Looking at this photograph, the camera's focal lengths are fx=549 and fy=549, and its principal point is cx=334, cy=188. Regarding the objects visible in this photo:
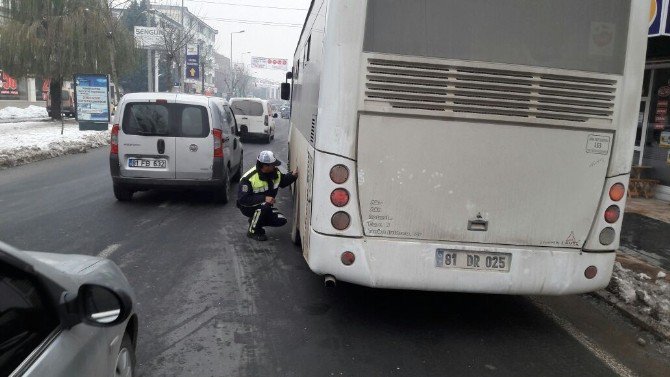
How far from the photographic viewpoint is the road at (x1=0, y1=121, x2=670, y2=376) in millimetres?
4035

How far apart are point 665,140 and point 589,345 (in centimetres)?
858

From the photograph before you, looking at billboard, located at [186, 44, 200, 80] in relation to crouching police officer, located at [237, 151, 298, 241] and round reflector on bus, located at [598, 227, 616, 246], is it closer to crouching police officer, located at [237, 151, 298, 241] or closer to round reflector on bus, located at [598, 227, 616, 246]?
crouching police officer, located at [237, 151, 298, 241]

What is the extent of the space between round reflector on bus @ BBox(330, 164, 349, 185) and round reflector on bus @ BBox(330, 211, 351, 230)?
0.82 feet

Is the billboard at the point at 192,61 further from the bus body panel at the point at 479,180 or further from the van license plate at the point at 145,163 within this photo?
the bus body panel at the point at 479,180

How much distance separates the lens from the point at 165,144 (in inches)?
365

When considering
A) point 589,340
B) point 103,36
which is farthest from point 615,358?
point 103,36

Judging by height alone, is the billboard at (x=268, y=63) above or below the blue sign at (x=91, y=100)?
above

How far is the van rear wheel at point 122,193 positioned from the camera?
9625 mm

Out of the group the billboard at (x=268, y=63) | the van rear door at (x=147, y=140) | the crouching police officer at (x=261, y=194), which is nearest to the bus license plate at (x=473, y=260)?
the crouching police officer at (x=261, y=194)

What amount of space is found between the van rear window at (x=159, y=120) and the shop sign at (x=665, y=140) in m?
9.21

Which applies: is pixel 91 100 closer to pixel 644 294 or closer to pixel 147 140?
pixel 147 140

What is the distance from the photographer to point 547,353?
4367 mm

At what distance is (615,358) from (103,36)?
29.5 meters

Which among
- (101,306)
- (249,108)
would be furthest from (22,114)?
(101,306)
